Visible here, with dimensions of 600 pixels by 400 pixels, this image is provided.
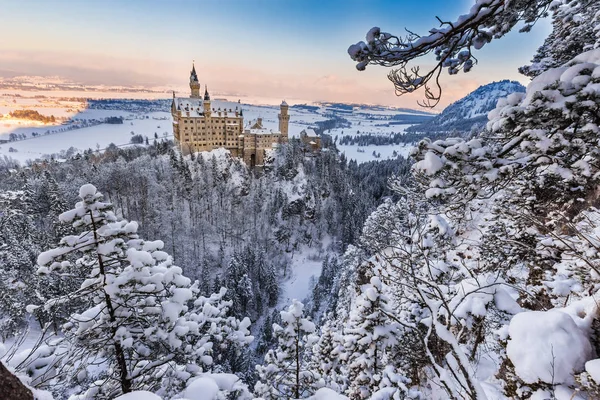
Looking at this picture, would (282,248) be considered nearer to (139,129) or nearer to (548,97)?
(548,97)

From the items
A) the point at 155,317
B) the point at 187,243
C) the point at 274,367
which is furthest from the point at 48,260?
the point at 187,243

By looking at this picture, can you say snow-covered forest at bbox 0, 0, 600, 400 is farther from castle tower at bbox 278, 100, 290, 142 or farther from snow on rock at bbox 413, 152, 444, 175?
castle tower at bbox 278, 100, 290, 142

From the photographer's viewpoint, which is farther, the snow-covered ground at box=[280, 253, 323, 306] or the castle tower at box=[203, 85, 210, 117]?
the castle tower at box=[203, 85, 210, 117]

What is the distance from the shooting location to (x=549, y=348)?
2.62 metres

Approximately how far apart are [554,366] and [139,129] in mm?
134368

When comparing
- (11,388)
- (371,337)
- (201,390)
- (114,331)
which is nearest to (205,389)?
(201,390)

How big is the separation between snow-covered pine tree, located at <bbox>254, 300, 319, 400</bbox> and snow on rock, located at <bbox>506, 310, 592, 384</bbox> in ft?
15.7

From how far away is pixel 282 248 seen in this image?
5734 cm

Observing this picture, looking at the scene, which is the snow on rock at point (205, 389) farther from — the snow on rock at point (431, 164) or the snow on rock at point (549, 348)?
the snow on rock at point (431, 164)

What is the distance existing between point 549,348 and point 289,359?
691 centimetres

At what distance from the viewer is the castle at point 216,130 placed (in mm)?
55281

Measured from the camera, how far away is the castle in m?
55.3

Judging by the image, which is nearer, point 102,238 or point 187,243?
point 102,238

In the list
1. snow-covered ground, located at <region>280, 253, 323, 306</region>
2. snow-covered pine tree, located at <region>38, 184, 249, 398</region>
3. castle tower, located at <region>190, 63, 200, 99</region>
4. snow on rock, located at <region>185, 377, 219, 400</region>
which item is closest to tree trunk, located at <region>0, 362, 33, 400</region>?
Answer: snow-covered pine tree, located at <region>38, 184, 249, 398</region>
